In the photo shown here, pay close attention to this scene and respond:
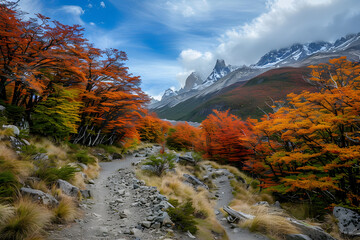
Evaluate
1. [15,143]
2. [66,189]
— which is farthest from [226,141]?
[15,143]

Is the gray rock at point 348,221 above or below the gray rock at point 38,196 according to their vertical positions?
below

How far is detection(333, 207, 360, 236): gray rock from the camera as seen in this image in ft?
26.8

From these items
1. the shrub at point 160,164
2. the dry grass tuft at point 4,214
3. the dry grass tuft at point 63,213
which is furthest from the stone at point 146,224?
the shrub at point 160,164

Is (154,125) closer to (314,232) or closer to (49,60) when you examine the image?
(49,60)

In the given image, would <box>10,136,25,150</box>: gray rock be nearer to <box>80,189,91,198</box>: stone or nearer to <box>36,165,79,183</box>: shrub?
<box>36,165,79,183</box>: shrub

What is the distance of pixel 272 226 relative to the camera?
231 inches

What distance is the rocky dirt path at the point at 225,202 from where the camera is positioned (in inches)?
227

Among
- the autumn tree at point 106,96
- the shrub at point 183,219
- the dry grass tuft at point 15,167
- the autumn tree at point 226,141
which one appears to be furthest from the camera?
the autumn tree at point 226,141

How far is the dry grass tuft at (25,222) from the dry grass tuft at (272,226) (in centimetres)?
611

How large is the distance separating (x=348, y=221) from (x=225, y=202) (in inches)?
241

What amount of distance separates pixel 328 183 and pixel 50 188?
502 inches

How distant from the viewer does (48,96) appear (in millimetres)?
13312

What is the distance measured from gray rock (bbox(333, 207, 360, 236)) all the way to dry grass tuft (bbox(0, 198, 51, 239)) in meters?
11.9

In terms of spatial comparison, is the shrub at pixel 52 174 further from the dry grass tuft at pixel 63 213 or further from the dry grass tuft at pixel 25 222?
the dry grass tuft at pixel 25 222
